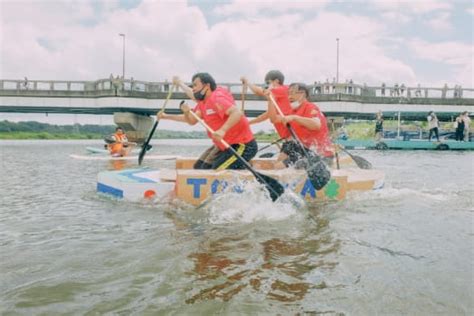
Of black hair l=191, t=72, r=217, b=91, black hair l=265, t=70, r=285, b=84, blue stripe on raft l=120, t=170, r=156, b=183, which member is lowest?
blue stripe on raft l=120, t=170, r=156, b=183

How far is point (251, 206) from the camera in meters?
5.75

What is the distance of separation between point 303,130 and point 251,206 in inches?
92.4

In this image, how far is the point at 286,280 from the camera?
3.17m

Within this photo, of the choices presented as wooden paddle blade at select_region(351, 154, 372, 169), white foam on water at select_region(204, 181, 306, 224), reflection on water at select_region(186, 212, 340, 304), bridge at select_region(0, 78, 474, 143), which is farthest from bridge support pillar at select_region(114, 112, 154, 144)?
reflection on water at select_region(186, 212, 340, 304)

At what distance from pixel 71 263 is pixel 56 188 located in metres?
5.74

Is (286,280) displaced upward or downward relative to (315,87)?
downward

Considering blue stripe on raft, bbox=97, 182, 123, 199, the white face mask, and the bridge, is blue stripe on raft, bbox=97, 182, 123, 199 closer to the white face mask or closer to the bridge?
the white face mask

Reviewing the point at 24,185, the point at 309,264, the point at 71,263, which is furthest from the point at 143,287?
the point at 24,185

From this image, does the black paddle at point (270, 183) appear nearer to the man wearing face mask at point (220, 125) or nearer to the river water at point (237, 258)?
the river water at point (237, 258)

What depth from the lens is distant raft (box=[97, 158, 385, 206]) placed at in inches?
241

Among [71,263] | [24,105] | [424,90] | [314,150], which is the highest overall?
[424,90]

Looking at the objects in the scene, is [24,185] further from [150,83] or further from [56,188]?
[150,83]

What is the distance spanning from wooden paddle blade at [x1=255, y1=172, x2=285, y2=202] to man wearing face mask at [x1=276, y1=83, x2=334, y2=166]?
1.30 m

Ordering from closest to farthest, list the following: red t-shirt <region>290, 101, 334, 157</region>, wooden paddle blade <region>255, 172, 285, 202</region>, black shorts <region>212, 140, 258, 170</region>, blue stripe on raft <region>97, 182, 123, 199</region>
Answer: wooden paddle blade <region>255, 172, 285, 202</region>, black shorts <region>212, 140, 258, 170</region>, blue stripe on raft <region>97, 182, 123, 199</region>, red t-shirt <region>290, 101, 334, 157</region>
